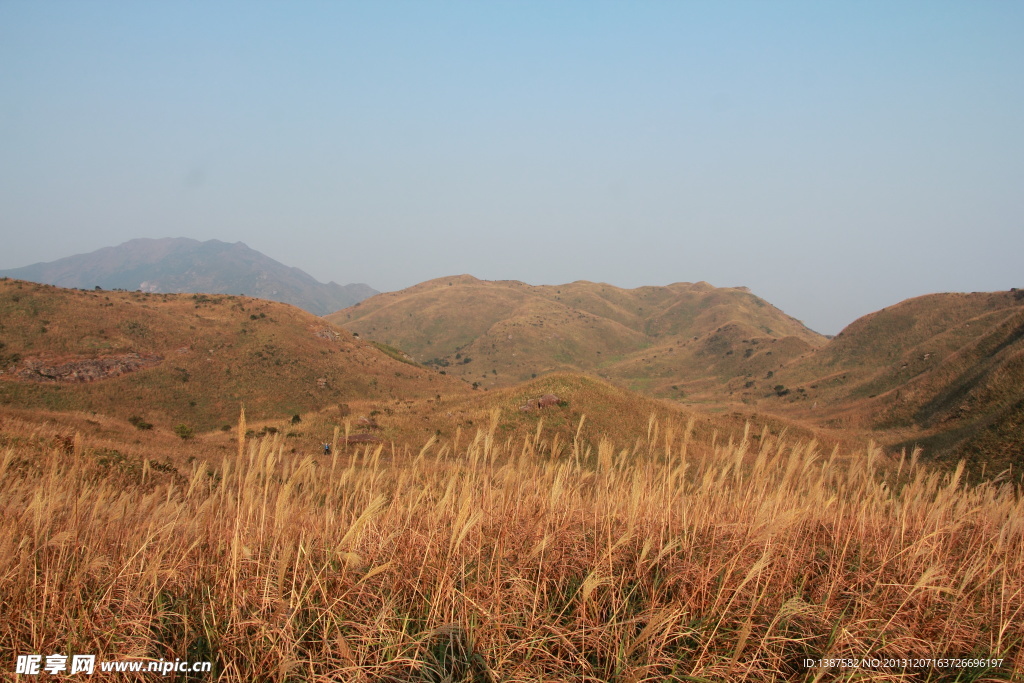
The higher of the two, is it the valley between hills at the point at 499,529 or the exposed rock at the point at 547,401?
the valley between hills at the point at 499,529

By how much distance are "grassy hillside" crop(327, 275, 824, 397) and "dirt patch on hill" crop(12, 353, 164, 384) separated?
5261cm

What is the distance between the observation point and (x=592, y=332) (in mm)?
126125

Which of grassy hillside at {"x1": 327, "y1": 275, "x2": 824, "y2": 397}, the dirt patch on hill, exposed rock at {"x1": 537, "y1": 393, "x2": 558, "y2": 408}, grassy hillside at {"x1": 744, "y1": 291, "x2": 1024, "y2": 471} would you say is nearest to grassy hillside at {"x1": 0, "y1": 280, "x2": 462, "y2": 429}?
the dirt patch on hill

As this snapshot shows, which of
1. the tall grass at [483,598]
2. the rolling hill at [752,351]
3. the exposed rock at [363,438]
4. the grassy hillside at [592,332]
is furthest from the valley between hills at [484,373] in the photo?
the tall grass at [483,598]

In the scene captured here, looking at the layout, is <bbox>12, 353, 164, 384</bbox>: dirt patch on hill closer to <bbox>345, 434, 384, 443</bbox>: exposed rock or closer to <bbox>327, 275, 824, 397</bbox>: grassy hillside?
<bbox>345, 434, 384, 443</bbox>: exposed rock

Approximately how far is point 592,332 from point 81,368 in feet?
333

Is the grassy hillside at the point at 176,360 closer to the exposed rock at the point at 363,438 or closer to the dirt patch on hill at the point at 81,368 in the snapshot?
the dirt patch on hill at the point at 81,368

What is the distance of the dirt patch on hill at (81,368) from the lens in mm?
39406

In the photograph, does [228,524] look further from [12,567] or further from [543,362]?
[543,362]

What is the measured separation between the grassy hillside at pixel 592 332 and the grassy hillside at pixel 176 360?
34990 mm

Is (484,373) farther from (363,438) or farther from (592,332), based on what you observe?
(363,438)

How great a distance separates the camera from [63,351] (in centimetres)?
4250

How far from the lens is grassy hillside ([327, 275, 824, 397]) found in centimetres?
9194

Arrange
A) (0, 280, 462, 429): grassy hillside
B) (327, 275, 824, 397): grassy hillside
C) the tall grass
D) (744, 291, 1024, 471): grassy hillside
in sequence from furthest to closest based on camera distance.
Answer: (327, 275, 824, 397): grassy hillside, (0, 280, 462, 429): grassy hillside, (744, 291, 1024, 471): grassy hillside, the tall grass
